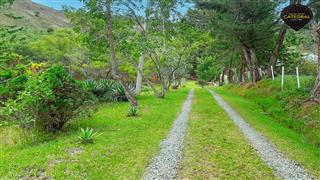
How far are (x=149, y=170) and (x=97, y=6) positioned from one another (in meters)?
14.0

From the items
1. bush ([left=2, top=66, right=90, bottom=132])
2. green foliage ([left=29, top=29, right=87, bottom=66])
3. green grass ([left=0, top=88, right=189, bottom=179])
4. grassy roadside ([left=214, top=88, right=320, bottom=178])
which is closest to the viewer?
green grass ([left=0, top=88, right=189, bottom=179])

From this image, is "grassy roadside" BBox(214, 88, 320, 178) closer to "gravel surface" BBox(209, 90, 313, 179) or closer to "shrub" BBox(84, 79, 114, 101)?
"gravel surface" BBox(209, 90, 313, 179)

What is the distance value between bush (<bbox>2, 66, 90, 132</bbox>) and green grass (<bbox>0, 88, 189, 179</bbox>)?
29.5 inches

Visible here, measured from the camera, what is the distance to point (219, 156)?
1138 centimetres

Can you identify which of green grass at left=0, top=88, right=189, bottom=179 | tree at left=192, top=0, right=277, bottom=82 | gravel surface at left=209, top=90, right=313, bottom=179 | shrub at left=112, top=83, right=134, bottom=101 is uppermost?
tree at left=192, top=0, right=277, bottom=82

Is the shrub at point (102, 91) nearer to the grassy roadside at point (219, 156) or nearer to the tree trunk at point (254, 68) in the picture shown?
the grassy roadside at point (219, 156)

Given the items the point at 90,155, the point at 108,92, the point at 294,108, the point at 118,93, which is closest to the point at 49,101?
the point at 90,155

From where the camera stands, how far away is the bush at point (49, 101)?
13773 mm

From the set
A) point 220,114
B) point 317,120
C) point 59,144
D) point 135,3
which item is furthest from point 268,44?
point 59,144

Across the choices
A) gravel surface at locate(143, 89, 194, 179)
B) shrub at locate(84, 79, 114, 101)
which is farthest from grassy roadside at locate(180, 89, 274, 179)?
shrub at locate(84, 79, 114, 101)

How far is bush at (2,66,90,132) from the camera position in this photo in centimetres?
1377

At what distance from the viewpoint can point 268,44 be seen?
3947cm

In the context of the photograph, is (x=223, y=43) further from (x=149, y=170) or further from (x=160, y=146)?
(x=149, y=170)

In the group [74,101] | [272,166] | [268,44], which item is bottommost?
[272,166]
